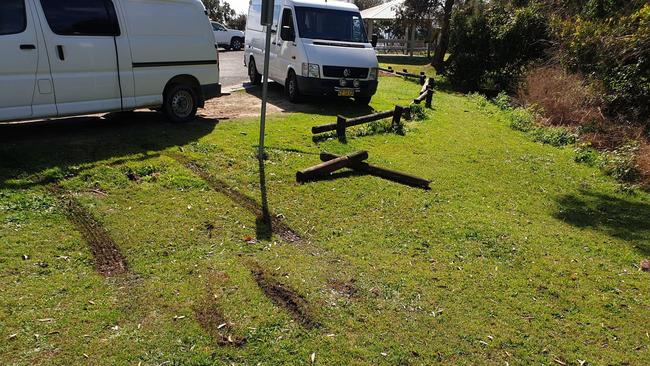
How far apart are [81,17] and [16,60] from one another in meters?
1.14

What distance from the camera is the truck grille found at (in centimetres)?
1088

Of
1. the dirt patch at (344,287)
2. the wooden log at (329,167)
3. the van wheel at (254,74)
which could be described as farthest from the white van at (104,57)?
the dirt patch at (344,287)

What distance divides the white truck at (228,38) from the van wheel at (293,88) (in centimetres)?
1699

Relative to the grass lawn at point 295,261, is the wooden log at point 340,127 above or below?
above

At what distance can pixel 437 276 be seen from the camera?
13.7ft

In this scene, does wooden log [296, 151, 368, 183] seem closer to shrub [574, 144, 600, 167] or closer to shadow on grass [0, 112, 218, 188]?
shadow on grass [0, 112, 218, 188]

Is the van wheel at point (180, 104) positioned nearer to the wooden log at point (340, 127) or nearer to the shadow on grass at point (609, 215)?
the wooden log at point (340, 127)

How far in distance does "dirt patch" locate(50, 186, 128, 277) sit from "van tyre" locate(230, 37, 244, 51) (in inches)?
A: 948

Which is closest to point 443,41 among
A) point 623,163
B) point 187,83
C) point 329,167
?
point 623,163

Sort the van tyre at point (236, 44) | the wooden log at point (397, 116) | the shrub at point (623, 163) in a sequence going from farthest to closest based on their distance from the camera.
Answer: the van tyre at point (236, 44) → the wooden log at point (397, 116) → the shrub at point (623, 163)

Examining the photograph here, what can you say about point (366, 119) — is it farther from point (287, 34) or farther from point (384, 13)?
point (384, 13)

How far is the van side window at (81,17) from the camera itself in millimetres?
6398

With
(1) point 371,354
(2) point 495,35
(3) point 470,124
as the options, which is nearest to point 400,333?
(1) point 371,354

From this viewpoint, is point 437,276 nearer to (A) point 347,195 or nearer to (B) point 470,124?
(A) point 347,195
